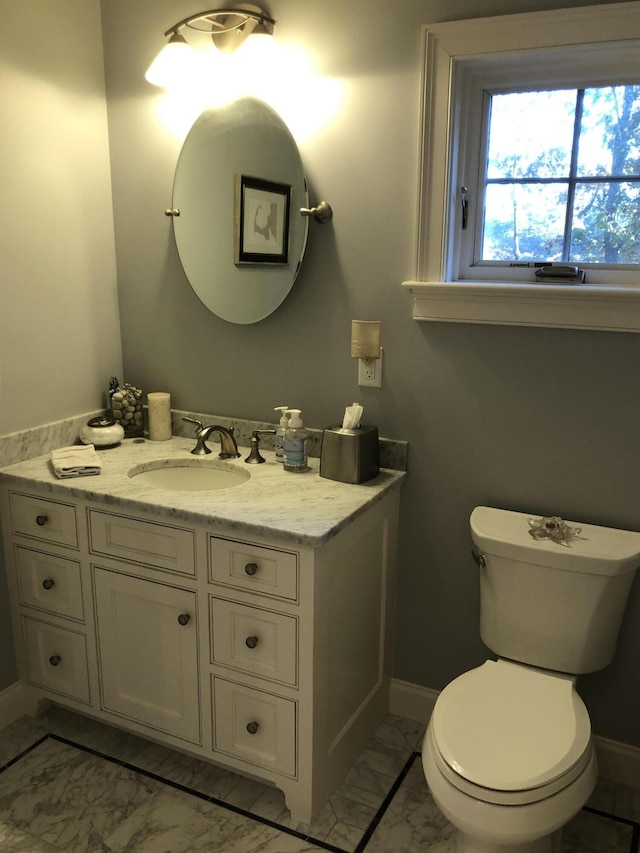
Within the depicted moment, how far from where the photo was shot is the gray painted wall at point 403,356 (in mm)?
1862

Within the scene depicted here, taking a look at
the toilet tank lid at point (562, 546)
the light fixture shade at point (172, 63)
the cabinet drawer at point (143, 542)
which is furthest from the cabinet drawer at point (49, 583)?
the light fixture shade at point (172, 63)

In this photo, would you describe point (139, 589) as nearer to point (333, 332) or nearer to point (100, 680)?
point (100, 680)

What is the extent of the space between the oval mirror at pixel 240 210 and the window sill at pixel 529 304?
421 millimetres

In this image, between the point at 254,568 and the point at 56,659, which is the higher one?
the point at 254,568

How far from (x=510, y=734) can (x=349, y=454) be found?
2.61 ft

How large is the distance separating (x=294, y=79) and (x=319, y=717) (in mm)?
1725

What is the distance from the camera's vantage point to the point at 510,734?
1524mm

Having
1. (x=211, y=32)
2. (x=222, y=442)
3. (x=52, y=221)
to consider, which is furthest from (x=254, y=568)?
(x=211, y=32)

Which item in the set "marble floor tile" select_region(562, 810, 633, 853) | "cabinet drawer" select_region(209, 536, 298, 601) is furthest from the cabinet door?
"marble floor tile" select_region(562, 810, 633, 853)

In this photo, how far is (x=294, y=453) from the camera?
6.84ft

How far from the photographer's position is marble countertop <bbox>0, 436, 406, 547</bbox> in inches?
67.3

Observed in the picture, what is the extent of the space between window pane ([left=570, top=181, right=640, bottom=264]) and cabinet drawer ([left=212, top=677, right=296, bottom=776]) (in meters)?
1.40

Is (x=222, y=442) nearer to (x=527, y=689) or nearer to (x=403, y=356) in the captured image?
(x=403, y=356)

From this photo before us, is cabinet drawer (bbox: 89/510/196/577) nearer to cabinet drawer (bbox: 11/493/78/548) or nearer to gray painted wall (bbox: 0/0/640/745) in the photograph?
cabinet drawer (bbox: 11/493/78/548)
